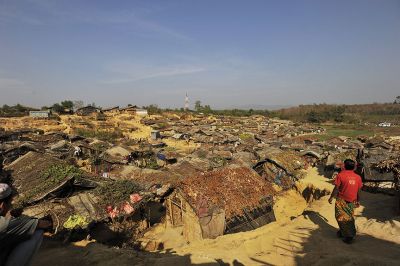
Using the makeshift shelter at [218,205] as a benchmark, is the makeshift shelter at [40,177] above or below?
above

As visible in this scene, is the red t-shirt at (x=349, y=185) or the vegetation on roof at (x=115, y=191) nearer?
the red t-shirt at (x=349, y=185)

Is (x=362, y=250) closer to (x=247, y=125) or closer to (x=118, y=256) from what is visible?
(x=118, y=256)

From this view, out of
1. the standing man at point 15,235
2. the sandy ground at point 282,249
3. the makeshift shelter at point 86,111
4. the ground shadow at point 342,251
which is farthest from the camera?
the makeshift shelter at point 86,111

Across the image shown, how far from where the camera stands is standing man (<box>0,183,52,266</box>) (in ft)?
13.2

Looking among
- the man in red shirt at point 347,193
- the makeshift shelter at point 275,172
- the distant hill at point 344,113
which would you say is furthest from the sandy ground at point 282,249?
the distant hill at point 344,113

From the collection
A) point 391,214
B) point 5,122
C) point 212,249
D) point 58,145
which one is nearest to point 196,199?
point 212,249

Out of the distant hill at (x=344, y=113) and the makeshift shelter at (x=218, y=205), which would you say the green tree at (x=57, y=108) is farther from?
the distant hill at (x=344, y=113)

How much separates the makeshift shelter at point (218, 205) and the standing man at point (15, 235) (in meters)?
6.74

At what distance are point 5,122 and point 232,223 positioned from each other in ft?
162

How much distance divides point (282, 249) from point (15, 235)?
6579 mm

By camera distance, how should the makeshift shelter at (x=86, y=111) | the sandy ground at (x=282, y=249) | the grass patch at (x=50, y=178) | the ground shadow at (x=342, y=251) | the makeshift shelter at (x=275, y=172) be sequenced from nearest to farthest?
1. the ground shadow at (x=342, y=251)
2. the sandy ground at (x=282, y=249)
3. the grass patch at (x=50, y=178)
4. the makeshift shelter at (x=275, y=172)
5. the makeshift shelter at (x=86, y=111)

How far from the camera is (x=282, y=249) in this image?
327 inches

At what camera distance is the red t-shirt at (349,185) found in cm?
729

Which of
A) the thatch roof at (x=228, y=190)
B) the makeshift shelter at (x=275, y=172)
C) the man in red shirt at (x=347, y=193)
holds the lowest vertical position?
the makeshift shelter at (x=275, y=172)
